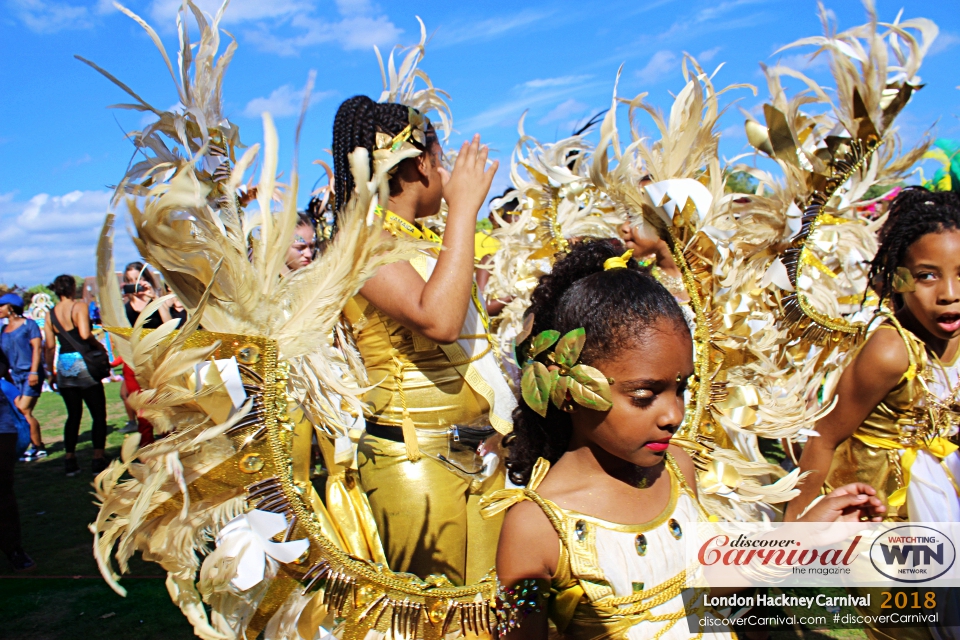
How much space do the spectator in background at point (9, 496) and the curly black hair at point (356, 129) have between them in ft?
11.8

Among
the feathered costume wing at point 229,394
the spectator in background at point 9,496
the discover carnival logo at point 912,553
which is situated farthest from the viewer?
the spectator in background at point 9,496

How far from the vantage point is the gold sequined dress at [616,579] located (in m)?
1.51

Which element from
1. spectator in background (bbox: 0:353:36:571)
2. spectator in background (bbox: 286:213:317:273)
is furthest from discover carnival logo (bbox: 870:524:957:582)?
spectator in background (bbox: 0:353:36:571)

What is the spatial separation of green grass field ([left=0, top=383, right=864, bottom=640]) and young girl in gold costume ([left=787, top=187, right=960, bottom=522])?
1.28 m

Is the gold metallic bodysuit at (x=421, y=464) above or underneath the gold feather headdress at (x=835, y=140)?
underneath

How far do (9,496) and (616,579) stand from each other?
15.1 ft

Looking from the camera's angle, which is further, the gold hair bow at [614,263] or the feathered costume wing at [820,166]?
the feathered costume wing at [820,166]

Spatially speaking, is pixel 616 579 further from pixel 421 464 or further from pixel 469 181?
pixel 469 181

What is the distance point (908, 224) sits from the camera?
2.43m

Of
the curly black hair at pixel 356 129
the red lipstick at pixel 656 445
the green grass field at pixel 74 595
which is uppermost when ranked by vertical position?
the curly black hair at pixel 356 129

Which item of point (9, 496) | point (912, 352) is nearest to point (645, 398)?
point (912, 352)

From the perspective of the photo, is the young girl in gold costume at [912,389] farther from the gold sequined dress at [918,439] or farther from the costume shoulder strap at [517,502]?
the costume shoulder strap at [517,502]

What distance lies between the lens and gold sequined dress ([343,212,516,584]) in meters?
2.14

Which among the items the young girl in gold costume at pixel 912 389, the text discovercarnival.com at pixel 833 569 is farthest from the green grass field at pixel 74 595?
the young girl in gold costume at pixel 912 389
